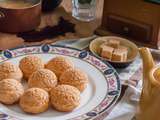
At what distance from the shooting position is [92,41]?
831mm

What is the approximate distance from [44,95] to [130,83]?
0.64 feet

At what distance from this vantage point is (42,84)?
0.64m

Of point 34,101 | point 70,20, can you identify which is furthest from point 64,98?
point 70,20

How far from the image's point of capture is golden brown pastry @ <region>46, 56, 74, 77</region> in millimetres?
687

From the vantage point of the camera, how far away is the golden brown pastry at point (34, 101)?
60 cm

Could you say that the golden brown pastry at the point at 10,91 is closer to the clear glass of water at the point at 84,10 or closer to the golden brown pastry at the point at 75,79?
the golden brown pastry at the point at 75,79

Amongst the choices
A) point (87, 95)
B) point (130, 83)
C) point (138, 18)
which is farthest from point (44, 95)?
point (138, 18)

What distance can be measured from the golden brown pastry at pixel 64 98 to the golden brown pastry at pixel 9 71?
76mm

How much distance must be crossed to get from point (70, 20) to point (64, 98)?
38cm

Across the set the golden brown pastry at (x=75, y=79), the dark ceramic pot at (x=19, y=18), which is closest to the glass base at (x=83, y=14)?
the dark ceramic pot at (x=19, y=18)

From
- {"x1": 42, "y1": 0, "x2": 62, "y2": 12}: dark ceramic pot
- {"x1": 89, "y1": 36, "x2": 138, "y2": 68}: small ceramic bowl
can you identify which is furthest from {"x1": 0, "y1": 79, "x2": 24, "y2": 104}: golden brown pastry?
{"x1": 42, "y1": 0, "x2": 62, "y2": 12}: dark ceramic pot

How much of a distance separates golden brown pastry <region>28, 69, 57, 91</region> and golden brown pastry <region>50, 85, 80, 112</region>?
0.7 inches

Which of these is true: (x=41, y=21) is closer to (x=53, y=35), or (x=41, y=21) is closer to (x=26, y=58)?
(x=53, y=35)

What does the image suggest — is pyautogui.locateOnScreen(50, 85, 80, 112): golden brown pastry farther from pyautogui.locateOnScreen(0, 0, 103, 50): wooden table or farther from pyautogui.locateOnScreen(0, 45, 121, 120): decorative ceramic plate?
pyautogui.locateOnScreen(0, 0, 103, 50): wooden table
